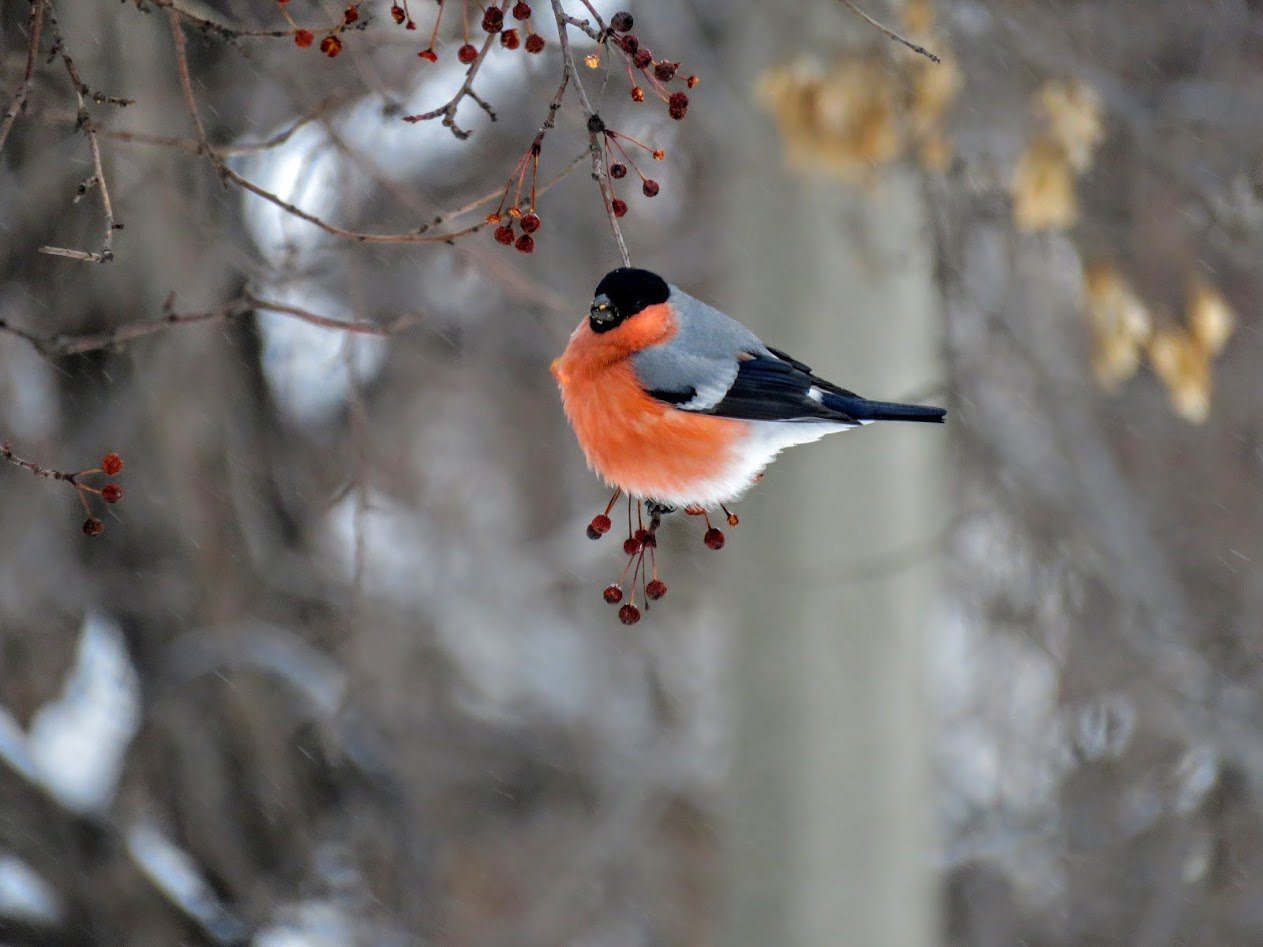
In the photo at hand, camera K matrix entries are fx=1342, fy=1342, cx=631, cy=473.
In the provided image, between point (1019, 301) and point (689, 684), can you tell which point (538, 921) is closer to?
point (689, 684)

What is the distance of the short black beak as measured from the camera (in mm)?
2004

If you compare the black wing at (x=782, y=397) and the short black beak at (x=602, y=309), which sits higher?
the black wing at (x=782, y=397)

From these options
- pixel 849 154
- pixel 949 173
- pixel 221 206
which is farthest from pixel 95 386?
pixel 949 173

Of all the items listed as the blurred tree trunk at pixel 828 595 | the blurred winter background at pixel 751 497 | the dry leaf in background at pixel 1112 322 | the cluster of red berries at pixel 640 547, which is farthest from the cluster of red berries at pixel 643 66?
the blurred tree trunk at pixel 828 595

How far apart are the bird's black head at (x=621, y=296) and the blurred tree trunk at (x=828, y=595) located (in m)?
2.48

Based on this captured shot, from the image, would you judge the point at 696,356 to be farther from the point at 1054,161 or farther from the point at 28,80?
the point at 1054,161

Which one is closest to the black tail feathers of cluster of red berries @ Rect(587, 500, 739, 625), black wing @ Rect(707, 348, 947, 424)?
black wing @ Rect(707, 348, 947, 424)

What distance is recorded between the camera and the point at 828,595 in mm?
4797

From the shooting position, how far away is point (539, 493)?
27.5ft

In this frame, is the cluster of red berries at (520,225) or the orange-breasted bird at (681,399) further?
the orange-breasted bird at (681,399)

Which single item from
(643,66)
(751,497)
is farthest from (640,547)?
(751,497)

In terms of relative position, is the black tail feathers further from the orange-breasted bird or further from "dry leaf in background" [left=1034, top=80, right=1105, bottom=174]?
"dry leaf in background" [left=1034, top=80, right=1105, bottom=174]

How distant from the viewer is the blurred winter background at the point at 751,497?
3.74m

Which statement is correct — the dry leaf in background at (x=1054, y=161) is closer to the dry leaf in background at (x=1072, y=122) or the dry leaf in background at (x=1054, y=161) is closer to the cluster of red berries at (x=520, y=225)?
the dry leaf in background at (x=1072, y=122)
